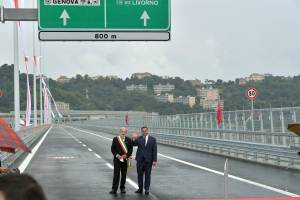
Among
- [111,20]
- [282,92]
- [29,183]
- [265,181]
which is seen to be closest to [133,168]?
[265,181]

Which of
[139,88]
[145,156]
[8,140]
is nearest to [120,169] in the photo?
[145,156]

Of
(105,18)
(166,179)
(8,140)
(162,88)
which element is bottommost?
(166,179)

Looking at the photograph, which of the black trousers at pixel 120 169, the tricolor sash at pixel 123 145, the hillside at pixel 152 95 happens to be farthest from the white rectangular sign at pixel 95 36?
the hillside at pixel 152 95

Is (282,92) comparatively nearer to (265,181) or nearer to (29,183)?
(265,181)

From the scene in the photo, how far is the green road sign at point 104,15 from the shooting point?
556 inches

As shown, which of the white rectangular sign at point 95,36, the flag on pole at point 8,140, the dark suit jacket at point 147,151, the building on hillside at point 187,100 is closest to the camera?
the flag on pole at point 8,140

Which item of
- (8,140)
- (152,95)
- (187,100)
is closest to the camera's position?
(8,140)

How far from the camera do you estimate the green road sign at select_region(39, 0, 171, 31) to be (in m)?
14.1

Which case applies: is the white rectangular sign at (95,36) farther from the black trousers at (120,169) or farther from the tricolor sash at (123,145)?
the black trousers at (120,169)

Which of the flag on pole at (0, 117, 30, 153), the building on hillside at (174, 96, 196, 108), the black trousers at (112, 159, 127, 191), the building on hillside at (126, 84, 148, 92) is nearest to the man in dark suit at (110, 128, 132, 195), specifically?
the black trousers at (112, 159, 127, 191)

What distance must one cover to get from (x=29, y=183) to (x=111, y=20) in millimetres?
12996

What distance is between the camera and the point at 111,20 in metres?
14.4

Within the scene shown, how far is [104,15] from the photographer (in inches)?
569

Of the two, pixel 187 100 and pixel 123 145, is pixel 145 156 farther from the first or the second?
pixel 187 100
